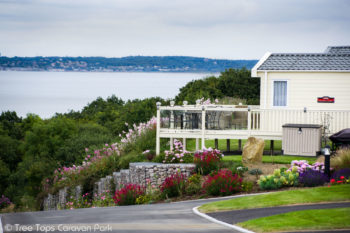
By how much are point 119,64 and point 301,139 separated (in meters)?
98.7

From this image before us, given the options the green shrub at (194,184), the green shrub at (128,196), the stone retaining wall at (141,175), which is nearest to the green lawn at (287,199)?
the green shrub at (194,184)

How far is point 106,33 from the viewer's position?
299 feet

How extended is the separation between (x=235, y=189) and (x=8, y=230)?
279 inches

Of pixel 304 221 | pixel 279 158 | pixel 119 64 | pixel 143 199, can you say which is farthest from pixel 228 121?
pixel 119 64

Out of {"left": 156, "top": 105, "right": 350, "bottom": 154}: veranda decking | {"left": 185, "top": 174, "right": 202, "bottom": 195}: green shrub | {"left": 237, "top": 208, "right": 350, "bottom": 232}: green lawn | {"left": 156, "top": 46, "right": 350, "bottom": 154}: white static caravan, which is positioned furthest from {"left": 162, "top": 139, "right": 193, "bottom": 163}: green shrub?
{"left": 237, "top": 208, "right": 350, "bottom": 232}: green lawn

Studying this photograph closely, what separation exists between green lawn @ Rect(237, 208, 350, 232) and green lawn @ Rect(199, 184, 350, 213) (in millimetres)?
1215

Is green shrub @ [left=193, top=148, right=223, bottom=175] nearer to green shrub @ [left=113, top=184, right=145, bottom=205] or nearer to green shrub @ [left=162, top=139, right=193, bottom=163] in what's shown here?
green shrub @ [left=162, top=139, right=193, bottom=163]

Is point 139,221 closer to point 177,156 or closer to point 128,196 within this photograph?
point 128,196

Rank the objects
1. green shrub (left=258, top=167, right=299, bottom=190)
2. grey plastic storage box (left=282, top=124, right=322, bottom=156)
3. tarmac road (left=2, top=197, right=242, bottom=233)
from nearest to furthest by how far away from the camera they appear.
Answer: tarmac road (left=2, top=197, right=242, bottom=233) → green shrub (left=258, top=167, right=299, bottom=190) → grey plastic storage box (left=282, top=124, right=322, bottom=156)

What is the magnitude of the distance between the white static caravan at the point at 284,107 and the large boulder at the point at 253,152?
1.37 meters

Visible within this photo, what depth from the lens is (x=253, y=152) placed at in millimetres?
17781

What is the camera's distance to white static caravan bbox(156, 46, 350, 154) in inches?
764

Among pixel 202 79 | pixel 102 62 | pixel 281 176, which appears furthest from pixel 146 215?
pixel 102 62

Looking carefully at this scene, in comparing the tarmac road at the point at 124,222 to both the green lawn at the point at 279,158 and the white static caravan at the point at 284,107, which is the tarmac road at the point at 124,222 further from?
the white static caravan at the point at 284,107
